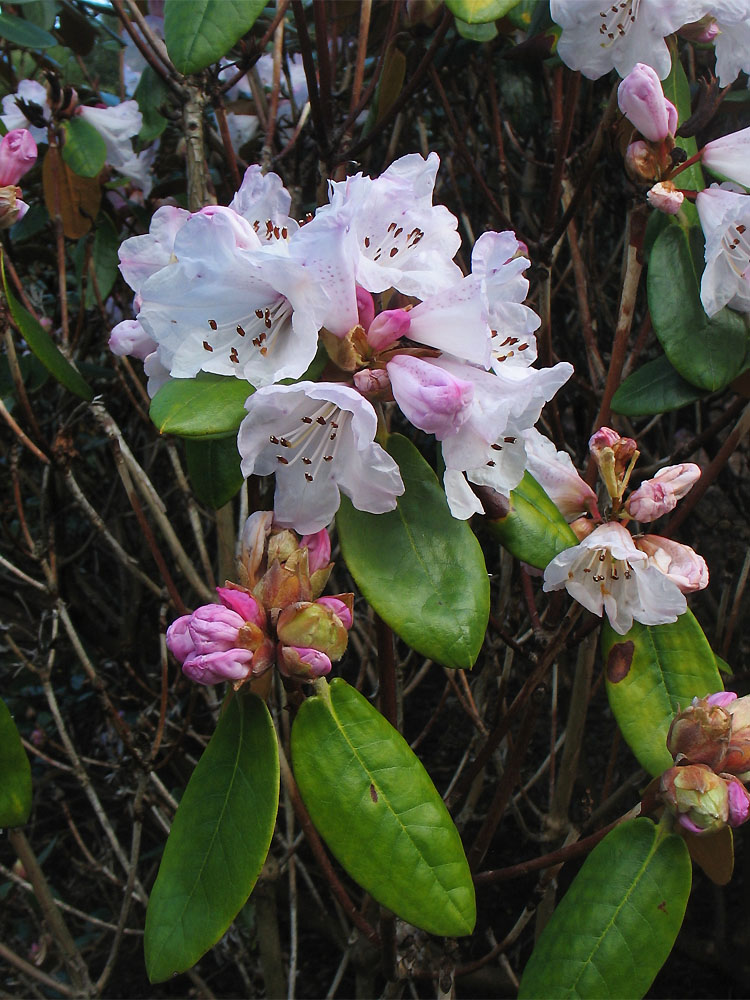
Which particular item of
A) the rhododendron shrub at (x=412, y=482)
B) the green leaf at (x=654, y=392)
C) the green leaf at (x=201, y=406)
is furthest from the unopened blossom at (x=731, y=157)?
the green leaf at (x=201, y=406)

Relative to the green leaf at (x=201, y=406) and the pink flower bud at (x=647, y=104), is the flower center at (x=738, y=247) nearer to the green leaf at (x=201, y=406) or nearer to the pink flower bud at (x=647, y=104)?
the pink flower bud at (x=647, y=104)

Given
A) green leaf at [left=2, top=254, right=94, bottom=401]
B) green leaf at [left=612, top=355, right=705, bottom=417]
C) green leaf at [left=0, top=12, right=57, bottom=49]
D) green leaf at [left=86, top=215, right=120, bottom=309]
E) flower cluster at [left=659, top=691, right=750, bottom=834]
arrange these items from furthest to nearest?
1. green leaf at [left=86, top=215, right=120, bottom=309]
2. green leaf at [left=0, top=12, right=57, bottom=49]
3. green leaf at [left=2, top=254, right=94, bottom=401]
4. green leaf at [left=612, top=355, right=705, bottom=417]
5. flower cluster at [left=659, top=691, right=750, bottom=834]

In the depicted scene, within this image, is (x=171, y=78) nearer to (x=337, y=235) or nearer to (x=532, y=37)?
(x=532, y=37)

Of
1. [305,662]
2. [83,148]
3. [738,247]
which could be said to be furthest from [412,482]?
[83,148]

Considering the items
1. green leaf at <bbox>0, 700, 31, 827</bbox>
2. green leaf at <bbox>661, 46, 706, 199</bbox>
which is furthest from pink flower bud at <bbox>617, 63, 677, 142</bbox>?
green leaf at <bbox>0, 700, 31, 827</bbox>

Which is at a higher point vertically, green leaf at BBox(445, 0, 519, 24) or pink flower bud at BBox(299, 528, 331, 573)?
green leaf at BBox(445, 0, 519, 24)

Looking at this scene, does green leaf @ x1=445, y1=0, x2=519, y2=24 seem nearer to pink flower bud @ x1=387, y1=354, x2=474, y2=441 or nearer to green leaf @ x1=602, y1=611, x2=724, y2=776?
pink flower bud @ x1=387, y1=354, x2=474, y2=441

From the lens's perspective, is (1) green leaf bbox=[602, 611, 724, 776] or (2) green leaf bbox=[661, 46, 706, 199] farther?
(2) green leaf bbox=[661, 46, 706, 199]

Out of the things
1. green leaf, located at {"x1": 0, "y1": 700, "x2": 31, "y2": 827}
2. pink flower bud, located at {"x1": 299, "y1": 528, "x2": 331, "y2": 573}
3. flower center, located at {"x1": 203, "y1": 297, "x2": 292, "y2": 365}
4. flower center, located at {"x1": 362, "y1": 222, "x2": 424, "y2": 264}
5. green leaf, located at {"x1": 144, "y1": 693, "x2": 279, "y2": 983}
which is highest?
flower center, located at {"x1": 362, "y1": 222, "x2": 424, "y2": 264}
